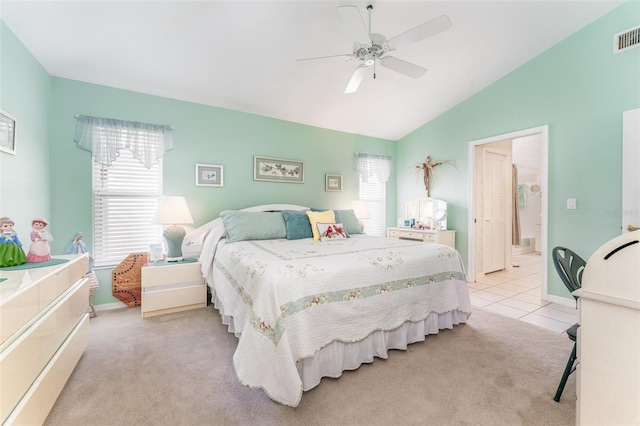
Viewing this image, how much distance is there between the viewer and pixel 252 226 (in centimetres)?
311

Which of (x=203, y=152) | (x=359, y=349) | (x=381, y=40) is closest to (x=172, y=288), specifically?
(x=203, y=152)

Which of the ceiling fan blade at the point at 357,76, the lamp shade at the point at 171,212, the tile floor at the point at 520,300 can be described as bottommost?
the tile floor at the point at 520,300

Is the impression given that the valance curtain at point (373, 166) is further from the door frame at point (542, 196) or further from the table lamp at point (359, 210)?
the door frame at point (542, 196)

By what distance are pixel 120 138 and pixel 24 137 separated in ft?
2.78

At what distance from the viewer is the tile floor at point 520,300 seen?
2812 mm

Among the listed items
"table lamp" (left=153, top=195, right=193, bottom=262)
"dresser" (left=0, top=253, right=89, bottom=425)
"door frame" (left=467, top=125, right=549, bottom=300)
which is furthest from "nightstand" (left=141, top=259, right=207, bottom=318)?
"door frame" (left=467, top=125, right=549, bottom=300)

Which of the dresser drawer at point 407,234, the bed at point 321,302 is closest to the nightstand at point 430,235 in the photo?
the dresser drawer at point 407,234

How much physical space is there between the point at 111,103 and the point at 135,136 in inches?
16.4

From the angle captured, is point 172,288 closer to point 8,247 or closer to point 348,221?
point 8,247

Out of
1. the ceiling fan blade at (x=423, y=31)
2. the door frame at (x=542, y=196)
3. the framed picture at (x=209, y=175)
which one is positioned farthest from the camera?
the framed picture at (x=209, y=175)

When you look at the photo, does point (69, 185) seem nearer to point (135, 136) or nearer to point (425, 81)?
point (135, 136)

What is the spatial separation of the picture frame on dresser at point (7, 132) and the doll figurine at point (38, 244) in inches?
27.8

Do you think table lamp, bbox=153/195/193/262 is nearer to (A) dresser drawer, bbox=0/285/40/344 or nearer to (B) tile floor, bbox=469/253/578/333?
(A) dresser drawer, bbox=0/285/40/344

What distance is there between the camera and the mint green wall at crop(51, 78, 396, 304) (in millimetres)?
2896
